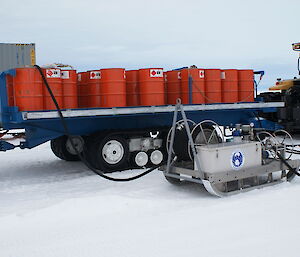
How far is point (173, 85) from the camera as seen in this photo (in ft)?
25.4

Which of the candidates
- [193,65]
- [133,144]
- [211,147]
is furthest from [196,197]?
[193,65]

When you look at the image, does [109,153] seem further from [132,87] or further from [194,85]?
[194,85]

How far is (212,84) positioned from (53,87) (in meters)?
3.16

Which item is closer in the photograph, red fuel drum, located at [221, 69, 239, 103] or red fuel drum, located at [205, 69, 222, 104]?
red fuel drum, located at [205, 69, 222, 104]

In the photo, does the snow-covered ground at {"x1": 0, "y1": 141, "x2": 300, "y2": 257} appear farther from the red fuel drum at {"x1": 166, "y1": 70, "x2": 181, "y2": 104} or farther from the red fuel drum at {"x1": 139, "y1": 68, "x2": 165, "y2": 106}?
the red fuel drum at {"x1": 166, "y1": 70, "x2": 181, "y2": 104}

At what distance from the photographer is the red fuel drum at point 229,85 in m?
8.05

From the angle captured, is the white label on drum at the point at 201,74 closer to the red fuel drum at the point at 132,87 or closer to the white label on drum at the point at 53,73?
the red fuel drum at the point at 132,87

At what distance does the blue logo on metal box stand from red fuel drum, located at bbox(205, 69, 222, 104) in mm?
2729

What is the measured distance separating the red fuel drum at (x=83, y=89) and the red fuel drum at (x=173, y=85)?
164 cm

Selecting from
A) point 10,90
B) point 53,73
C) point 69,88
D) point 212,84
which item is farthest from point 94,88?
point 212,84

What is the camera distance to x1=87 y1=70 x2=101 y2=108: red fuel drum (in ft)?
22.8

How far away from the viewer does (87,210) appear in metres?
4.52

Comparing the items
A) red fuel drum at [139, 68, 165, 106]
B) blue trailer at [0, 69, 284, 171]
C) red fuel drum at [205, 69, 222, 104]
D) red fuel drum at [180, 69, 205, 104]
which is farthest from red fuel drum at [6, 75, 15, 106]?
red fuel drum at [205, 69, 222, 104]

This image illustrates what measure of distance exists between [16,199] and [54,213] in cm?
114
